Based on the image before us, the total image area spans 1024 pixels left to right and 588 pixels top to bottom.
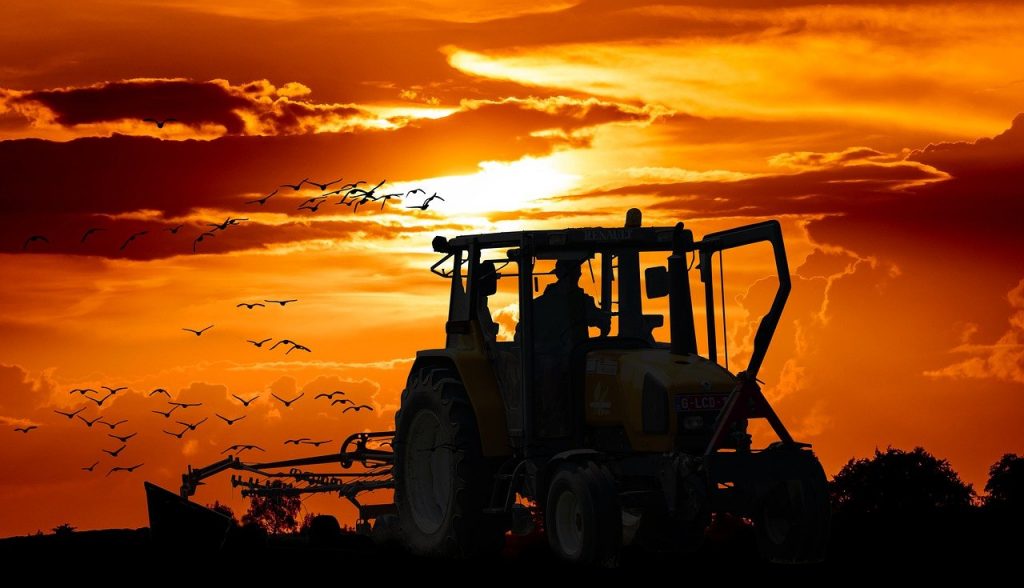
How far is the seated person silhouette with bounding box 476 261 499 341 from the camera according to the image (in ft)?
62.9

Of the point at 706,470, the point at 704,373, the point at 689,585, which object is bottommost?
the point at 689,585

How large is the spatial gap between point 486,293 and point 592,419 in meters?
2.33

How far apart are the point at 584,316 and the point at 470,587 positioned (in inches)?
167

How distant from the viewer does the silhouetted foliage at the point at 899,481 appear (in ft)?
137

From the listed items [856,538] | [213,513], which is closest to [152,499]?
[213,513]

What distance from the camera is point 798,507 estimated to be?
56.0 ft

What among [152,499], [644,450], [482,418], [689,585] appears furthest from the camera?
[152,499]

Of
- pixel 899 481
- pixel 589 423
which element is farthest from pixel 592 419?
pixel 899 481

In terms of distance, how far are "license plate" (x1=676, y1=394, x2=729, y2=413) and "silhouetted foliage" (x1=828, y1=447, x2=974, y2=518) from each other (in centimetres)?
2429

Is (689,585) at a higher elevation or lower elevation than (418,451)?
lower

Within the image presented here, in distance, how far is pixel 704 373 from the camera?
57.3 feet

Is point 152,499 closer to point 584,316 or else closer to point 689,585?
point 584,316

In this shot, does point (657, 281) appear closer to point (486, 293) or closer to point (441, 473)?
point (486, 293)

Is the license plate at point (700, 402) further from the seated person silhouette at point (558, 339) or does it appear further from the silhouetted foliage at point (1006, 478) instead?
the silhouetted foliage at point (1006, 478)
